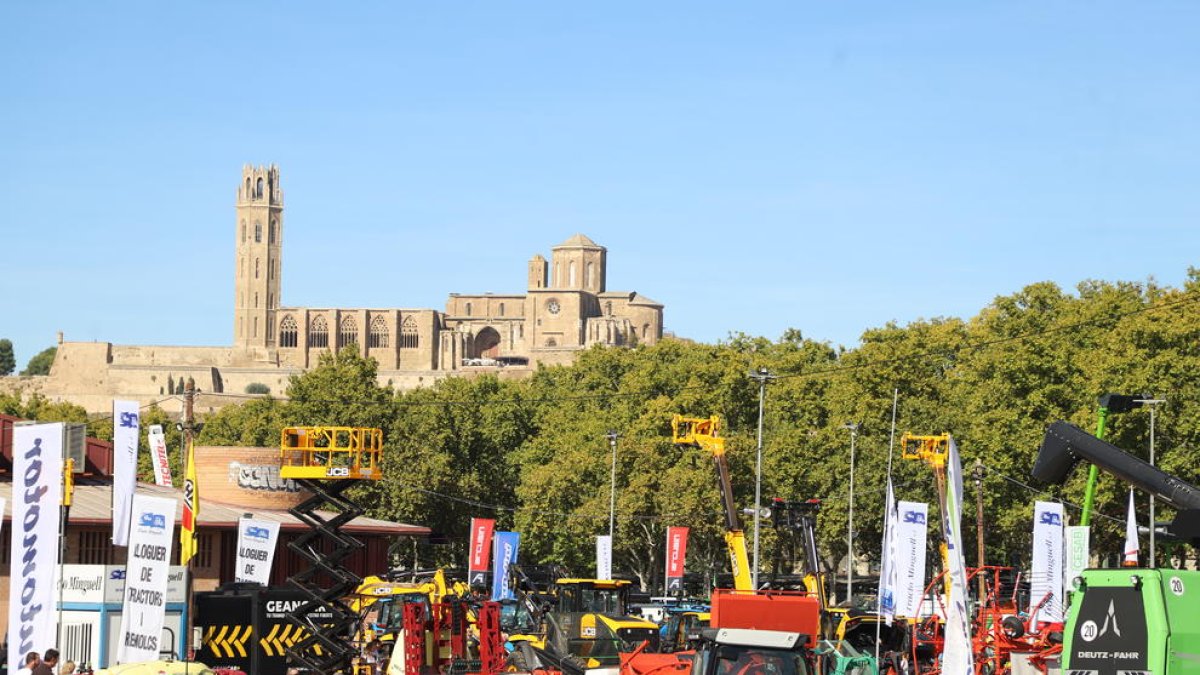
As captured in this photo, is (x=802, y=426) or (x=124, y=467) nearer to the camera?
→ (x=124, y=467)

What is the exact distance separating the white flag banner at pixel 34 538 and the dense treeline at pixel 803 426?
4519cm

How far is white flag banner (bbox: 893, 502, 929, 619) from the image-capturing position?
32031mm

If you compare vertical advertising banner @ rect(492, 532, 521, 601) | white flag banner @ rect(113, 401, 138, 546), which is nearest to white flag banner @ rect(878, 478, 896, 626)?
white flag banner @ rect(113, 401, 138, 546)

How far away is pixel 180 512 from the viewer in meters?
46.2

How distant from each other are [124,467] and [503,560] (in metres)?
21.5

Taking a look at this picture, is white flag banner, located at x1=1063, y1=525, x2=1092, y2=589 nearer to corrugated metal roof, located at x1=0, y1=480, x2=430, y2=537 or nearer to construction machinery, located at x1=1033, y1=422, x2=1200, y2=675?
construction machinery, located at x1=1033, y1=422, x2=1200, y2=675

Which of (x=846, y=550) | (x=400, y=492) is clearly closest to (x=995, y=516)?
(x=846, y=550)

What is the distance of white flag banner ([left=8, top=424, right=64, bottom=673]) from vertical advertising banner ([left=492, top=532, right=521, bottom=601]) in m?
26.7

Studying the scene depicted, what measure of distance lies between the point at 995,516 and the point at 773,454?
1306 centimetres

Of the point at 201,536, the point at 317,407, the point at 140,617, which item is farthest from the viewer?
the point at 317,407

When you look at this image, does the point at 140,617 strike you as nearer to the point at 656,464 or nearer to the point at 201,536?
the point at 201,536

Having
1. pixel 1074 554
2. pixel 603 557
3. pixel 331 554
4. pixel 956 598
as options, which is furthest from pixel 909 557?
pixel 603 557

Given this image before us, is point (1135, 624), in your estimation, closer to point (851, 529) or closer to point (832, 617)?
point (832, 617)

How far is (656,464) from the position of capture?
80250 mm
